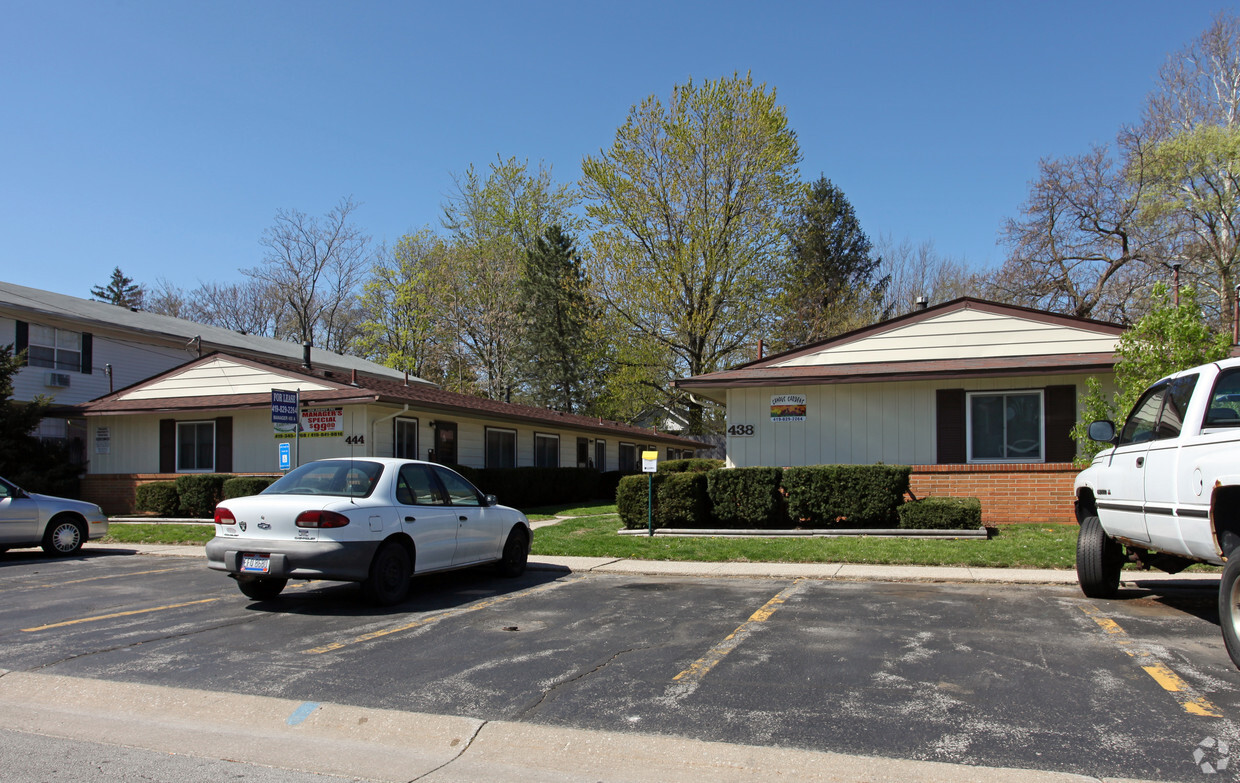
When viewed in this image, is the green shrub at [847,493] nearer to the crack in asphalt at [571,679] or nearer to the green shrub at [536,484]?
the green shrub at [536,484]

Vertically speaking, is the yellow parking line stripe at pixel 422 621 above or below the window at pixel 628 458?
below

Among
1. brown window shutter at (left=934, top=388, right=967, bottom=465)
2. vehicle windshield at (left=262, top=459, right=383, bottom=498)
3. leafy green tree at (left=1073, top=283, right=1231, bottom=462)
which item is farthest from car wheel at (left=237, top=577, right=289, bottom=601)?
brown window shutter at (left=934, top=388, right=967, bottom=465)

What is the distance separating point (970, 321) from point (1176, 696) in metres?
12.7

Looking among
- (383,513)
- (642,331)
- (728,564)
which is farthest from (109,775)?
(642,331)

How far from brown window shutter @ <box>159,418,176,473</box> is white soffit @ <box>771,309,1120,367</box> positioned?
49.8 ft

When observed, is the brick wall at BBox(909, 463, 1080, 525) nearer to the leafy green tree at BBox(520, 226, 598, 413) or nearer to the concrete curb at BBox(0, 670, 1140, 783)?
the concrete curb at BBox(0, 670, 1140, 783)

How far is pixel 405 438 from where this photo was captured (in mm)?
19906

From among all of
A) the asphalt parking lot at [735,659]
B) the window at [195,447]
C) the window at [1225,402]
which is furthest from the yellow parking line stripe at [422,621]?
the window at [195,447]

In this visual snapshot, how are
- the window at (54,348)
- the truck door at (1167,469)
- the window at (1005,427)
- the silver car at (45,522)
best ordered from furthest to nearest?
the window at (54,348) → the window at (1005,427) → the silver car at (45,522) → the truck door at (1167,469)

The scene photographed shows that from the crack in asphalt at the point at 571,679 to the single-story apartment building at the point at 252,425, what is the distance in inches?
490

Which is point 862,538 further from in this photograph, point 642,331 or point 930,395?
point 642,331

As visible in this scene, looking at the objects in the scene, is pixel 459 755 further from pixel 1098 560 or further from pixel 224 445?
pixel 224 445

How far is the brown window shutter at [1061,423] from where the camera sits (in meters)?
15.6

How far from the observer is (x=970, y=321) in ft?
55.5
